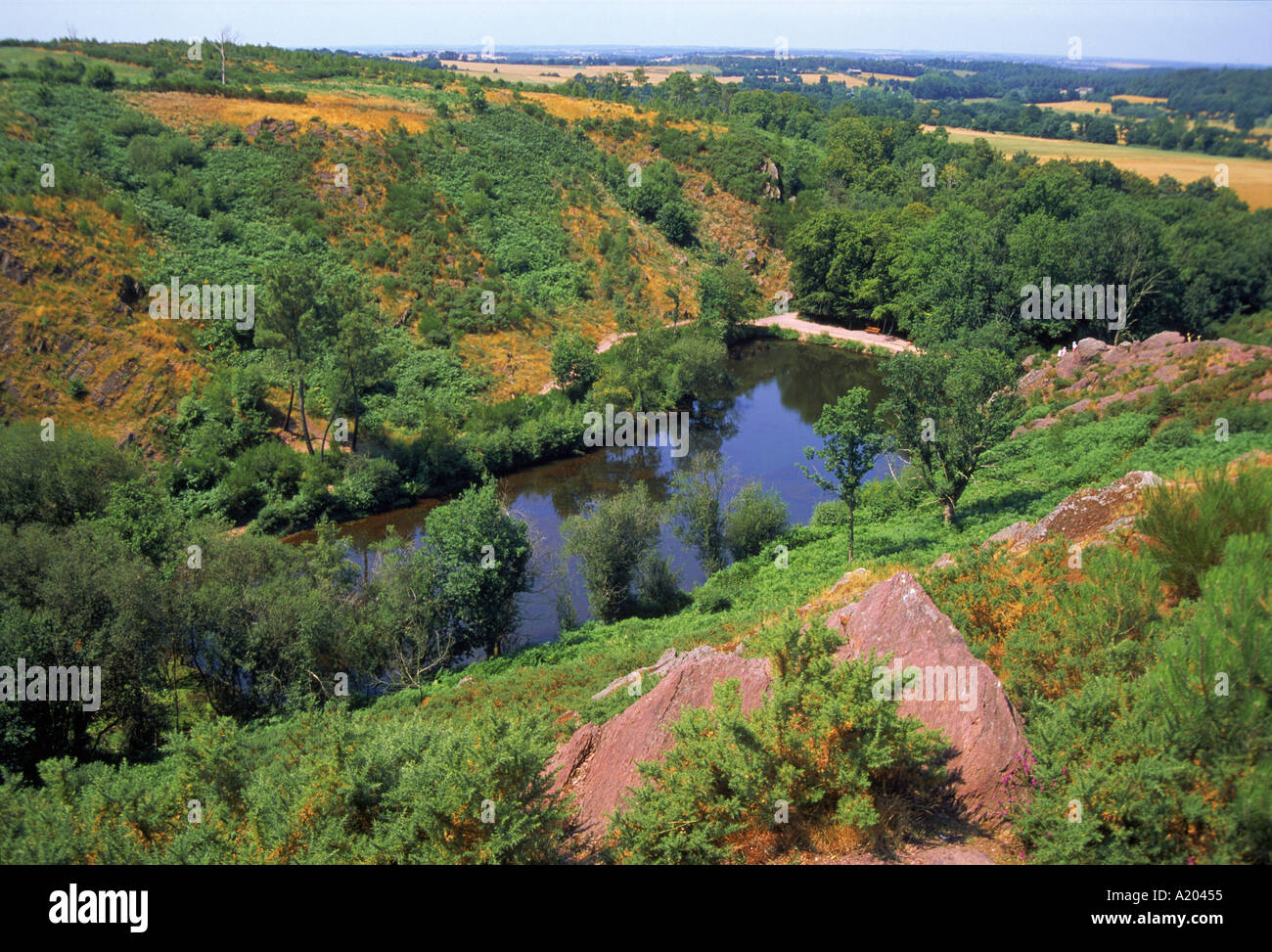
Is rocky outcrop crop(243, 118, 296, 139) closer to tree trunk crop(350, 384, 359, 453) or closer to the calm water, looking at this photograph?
tree trunk crop(350, 384, 359, 453)

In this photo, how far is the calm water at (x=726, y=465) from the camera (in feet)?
93.3

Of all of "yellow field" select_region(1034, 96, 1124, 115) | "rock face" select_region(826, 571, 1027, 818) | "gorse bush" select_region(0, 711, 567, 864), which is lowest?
"gorse bush" select_region(0, 711, 567, 864)

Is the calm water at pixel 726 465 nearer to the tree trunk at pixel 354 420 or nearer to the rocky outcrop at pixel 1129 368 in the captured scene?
the tree trunk at pixel 354 420

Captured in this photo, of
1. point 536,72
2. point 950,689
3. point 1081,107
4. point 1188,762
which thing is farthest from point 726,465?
point 536,72

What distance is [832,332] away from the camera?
5666 cm

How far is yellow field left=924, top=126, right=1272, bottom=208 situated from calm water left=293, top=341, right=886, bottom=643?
769 inches

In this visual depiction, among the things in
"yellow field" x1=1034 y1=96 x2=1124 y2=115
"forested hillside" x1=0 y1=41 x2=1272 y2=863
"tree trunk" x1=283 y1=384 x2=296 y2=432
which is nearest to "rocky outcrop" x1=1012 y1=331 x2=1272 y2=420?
"forested hillside" x1=0 y1=41 x2=1272 y2=863

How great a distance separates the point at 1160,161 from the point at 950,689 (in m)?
55.2

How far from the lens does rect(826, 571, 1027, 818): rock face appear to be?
9328 mm

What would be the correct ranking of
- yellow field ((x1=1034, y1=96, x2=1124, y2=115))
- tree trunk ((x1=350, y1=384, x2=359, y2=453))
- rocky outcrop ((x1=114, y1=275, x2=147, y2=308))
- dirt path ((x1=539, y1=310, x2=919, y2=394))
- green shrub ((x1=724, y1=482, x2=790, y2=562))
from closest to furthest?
1. green shrub ((x1=724, y1=482, x2=790, y2=562))
2. tree trunk ((x1=350, y1=384, x2=359, y2=453))
3. rocky outcrop ((x1=114, y1=275, x2=147, y2=308))
4. dirt path ((x1=539, y1=310, x2=919, y2=394))
5. yellow field ((x1=1034, y1=96, x2=1124, y2=115))

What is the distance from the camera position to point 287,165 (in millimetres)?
51688

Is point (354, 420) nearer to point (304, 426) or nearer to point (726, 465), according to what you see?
point (304, 426)

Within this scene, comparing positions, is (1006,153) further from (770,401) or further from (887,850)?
(887,850)
